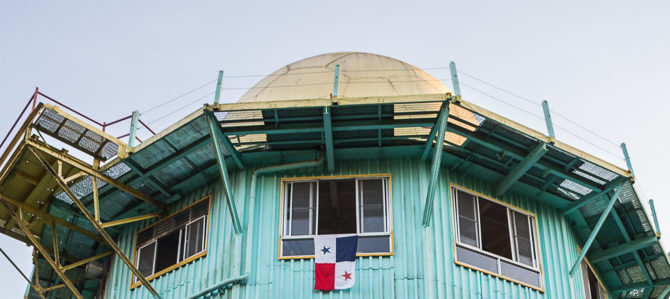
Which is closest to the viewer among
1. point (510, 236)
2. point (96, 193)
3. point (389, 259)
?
point (389, 259)

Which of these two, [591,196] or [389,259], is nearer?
[389,259]

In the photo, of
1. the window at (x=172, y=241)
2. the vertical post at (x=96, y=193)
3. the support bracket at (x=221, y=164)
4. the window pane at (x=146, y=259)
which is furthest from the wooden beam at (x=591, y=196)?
the vertical post at (x=96, y=193)

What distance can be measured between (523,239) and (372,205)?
5.20m

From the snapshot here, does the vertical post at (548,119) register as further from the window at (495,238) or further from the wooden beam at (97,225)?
the wooden beam at (97,225)

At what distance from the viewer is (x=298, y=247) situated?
24.8m

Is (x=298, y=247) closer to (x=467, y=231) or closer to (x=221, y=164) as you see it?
(x=221, y=164)

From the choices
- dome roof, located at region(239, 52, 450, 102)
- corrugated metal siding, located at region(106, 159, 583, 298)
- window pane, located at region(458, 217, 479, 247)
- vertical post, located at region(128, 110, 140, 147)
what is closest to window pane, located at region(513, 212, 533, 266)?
corrugated metal siding, located at region(106, 159, 583, 298)

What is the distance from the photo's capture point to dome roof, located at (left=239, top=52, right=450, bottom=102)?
2794 cm

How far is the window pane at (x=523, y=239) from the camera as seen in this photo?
2642 centimetres

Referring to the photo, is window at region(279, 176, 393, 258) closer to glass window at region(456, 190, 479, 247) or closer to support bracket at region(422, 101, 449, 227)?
support bracket at region(422, 101, 449, 227)

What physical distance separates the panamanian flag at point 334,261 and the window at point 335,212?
27cm

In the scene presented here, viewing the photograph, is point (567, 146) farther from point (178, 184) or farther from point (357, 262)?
point (178, 184)

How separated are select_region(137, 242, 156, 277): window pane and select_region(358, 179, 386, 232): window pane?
24.7 ft

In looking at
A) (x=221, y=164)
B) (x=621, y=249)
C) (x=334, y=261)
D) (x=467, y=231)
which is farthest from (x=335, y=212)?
(x=621, y=249)
